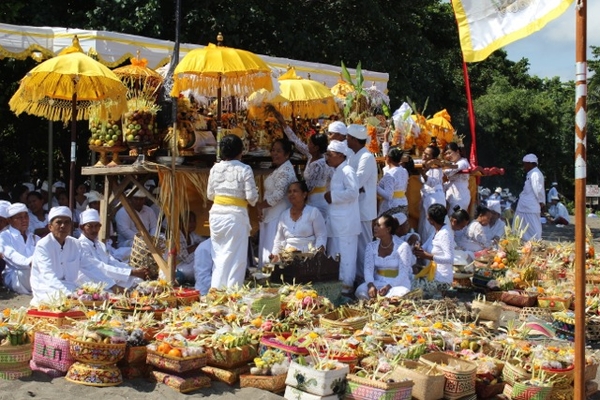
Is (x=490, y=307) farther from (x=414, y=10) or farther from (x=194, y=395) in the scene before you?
(x=414, y=10)

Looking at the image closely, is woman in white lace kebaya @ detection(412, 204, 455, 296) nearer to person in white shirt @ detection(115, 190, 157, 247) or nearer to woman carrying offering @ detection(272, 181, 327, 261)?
woman carrying offering @ detection(272, 181, 327, 261)

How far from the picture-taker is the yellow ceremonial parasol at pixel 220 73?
7898mm

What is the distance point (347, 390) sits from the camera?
16.7ft

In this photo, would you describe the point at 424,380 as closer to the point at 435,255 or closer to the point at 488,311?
the point at 488,311

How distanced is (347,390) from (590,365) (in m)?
1.76

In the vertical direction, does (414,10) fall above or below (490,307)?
above

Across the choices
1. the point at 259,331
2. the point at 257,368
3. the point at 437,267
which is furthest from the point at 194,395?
the point at 437,267

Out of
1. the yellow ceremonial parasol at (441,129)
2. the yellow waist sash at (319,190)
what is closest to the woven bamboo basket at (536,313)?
the yellow waist sash at (319,190)

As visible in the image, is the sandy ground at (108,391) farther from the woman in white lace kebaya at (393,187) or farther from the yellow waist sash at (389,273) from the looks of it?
the woman in white lace kebaya at (393,187)

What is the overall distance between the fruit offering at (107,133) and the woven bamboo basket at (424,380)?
15.0 ft

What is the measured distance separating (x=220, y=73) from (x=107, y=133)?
138 cm

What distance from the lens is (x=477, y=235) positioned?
425 inches

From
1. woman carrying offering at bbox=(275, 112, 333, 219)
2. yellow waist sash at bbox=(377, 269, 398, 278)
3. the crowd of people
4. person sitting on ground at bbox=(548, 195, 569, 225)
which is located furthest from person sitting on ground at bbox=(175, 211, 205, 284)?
person sitting on ground at bbox=(548, 195, 569, 225)

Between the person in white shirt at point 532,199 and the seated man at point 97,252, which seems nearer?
the seated man at point 97,252
